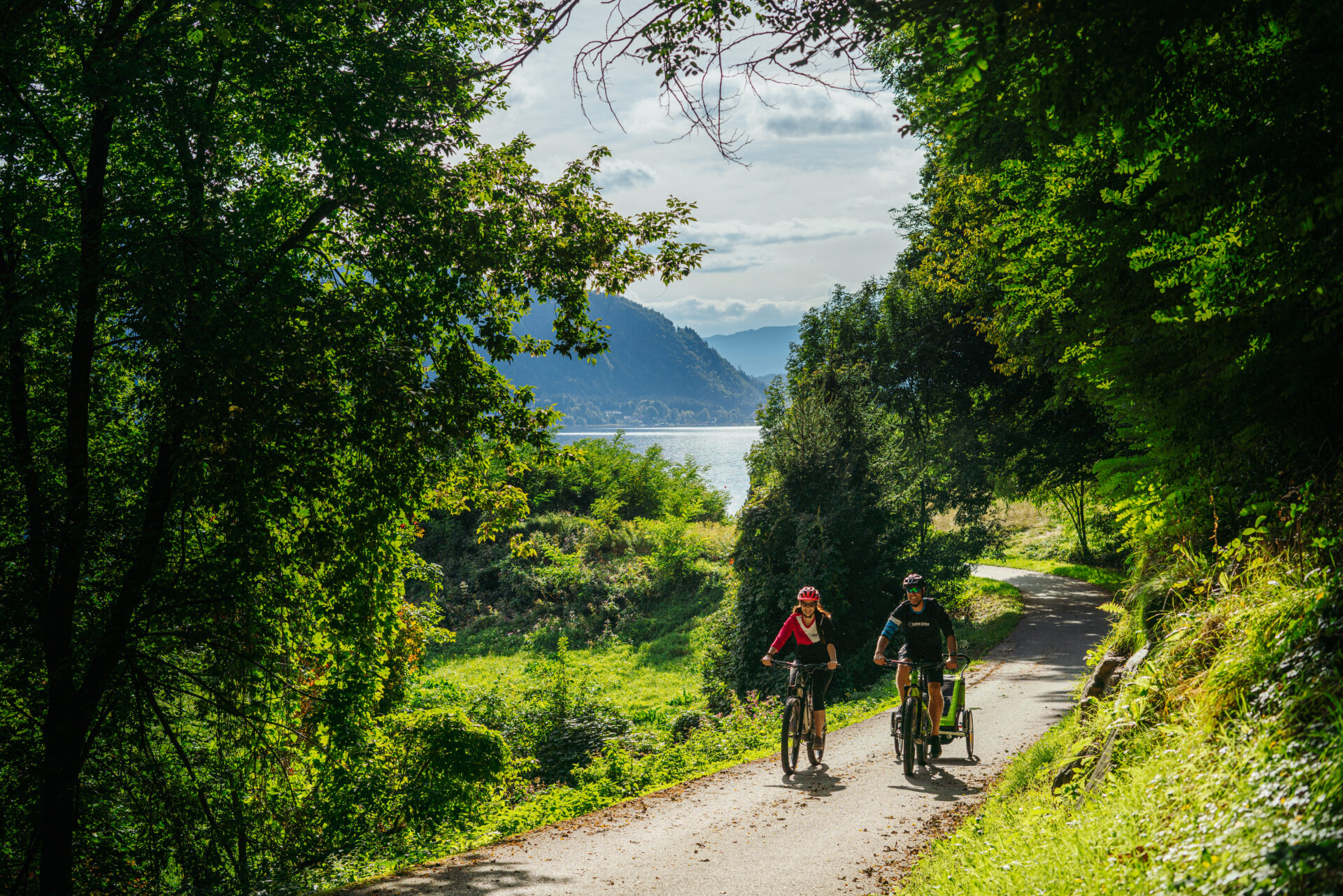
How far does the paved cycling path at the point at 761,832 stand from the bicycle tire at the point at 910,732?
152mm

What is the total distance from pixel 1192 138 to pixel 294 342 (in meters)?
7.07

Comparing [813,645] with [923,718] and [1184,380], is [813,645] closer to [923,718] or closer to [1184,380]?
[923,718]

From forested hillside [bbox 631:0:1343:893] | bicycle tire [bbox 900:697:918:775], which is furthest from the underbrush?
bicycle tire [bbox 900:697:918:775]

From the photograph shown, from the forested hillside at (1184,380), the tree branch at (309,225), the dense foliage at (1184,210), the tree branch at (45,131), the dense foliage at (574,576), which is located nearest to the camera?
the forested hillside at (1184,380)

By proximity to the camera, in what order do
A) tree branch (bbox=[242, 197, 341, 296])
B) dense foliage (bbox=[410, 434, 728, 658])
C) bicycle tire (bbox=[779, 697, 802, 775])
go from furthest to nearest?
dense foliage (bbox=[410, 434, 728, 658]) → bicycle tire (bbox=[779, 697, 802, 775]) → tree branch (bbox=[242, 197, 341, 296])

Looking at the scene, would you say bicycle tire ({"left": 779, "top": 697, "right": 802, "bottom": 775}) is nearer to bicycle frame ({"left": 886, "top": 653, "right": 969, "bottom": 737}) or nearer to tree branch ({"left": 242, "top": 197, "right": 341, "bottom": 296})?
bicycle frame ({"left": 886, "top": 653, "right": 969, "bottom": 737})

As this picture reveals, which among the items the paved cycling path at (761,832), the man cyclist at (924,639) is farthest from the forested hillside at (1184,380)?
the man cyclist at (924,639)

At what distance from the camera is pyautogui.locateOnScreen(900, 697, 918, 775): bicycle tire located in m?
9.05

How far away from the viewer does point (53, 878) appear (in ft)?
22.3

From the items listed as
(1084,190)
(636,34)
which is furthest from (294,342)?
(1084,190)

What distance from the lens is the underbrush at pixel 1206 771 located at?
3256 millimetres

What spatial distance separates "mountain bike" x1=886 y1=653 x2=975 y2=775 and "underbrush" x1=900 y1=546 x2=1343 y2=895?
6.44 feet

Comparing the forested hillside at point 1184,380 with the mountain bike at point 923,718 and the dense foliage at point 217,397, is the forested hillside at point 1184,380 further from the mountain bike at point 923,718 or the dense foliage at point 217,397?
the dense foliage at point 217,397

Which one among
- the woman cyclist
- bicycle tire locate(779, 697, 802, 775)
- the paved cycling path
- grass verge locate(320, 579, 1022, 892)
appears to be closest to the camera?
the paved cycling path
